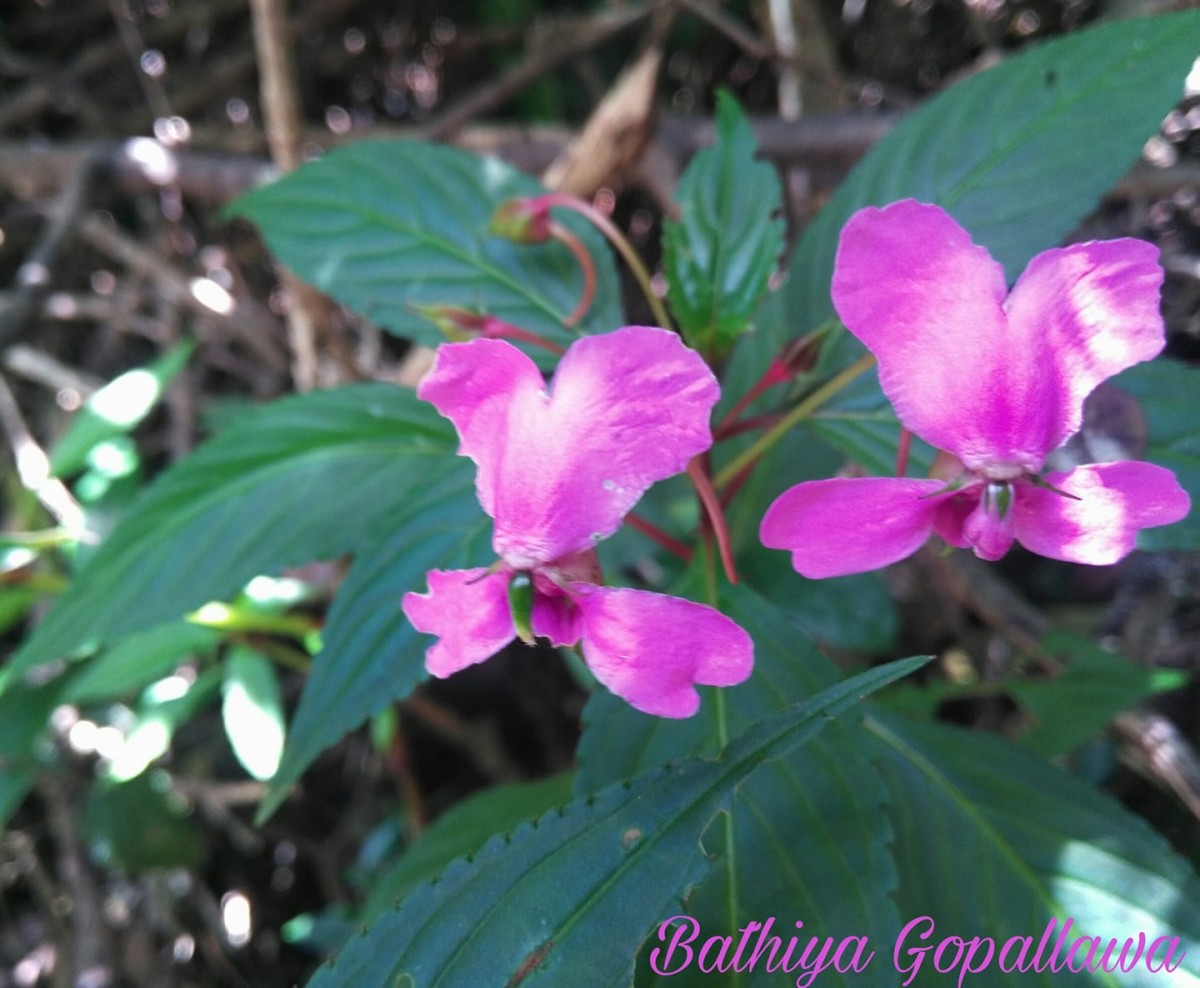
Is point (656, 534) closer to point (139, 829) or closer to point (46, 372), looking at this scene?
point (139, 829)

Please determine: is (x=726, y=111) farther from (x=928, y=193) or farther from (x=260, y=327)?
(x=260, y=327)

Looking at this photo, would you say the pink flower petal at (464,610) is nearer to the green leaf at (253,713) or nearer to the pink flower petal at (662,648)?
the pink flower petal at (662,648)

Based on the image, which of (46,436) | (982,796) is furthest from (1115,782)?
(46,436)

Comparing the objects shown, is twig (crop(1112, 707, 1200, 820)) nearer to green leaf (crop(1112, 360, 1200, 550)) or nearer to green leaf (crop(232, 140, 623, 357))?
green leaf (crop(1112, 360, 1200, 550))

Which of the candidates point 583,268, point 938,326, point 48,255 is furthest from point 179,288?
point 938,326

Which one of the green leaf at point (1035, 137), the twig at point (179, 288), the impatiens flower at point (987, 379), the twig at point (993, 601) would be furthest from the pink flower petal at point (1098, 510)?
the twig at point (179, 288)

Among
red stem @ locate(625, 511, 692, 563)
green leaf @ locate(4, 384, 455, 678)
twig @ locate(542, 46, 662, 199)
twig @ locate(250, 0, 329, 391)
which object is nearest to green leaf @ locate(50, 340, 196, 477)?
twig @ locate(250, 0, 329, 391)
